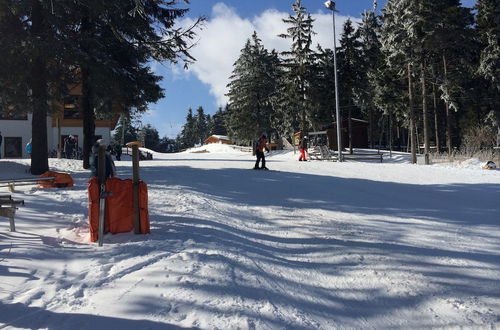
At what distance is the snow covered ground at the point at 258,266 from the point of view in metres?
3.84

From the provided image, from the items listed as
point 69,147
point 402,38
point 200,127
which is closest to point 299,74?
point 402,38

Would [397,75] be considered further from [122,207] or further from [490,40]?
[122,207]

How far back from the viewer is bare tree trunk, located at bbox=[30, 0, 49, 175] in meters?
13.6

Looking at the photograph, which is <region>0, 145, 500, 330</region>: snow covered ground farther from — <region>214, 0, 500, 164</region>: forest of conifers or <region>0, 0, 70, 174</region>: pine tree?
<region>214, 0, 500, 164</region>: forest of conifers

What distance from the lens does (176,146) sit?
119375mm

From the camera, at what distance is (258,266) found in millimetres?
5160

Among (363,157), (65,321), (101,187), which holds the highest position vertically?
(363,157)

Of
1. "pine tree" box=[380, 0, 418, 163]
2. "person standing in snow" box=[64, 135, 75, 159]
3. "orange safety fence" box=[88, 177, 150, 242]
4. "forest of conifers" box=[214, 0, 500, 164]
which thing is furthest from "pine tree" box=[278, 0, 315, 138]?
"orange safety fence" box=[88, 177, 150, 242]

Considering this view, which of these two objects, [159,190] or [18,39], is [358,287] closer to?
[159,190]

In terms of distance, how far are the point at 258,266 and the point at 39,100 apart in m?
12.2

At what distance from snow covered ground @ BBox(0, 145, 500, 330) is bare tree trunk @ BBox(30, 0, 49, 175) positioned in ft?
17.8

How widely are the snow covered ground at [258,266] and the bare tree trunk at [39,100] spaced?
17.8 ft

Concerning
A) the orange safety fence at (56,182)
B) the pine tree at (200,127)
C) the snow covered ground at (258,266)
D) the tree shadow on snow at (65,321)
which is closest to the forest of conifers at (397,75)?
the snow covered ground at (258,266)

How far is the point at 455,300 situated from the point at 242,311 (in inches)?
101
